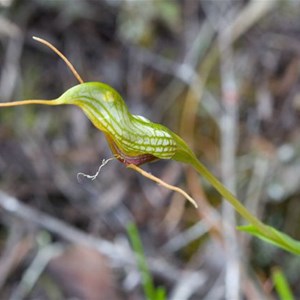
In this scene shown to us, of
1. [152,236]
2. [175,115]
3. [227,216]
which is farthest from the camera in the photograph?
[175,115]

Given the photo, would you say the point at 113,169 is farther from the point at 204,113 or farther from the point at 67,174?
the point at 204,113

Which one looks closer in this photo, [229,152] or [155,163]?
[229,152]

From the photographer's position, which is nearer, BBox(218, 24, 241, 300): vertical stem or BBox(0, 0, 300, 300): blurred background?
BBox(218, 24, 241, 300): vertical stem

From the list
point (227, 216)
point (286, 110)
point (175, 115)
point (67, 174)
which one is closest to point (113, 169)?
point (67, 174)

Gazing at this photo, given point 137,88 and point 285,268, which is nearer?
point 285,268

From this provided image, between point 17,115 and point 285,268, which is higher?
point 17,115

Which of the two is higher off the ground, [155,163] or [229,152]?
[155,163]

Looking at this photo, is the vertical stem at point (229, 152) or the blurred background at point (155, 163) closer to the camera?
the vertical stem at point (229, 152)

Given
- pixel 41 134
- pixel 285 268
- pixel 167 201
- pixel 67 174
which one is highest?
pixel 41 134
